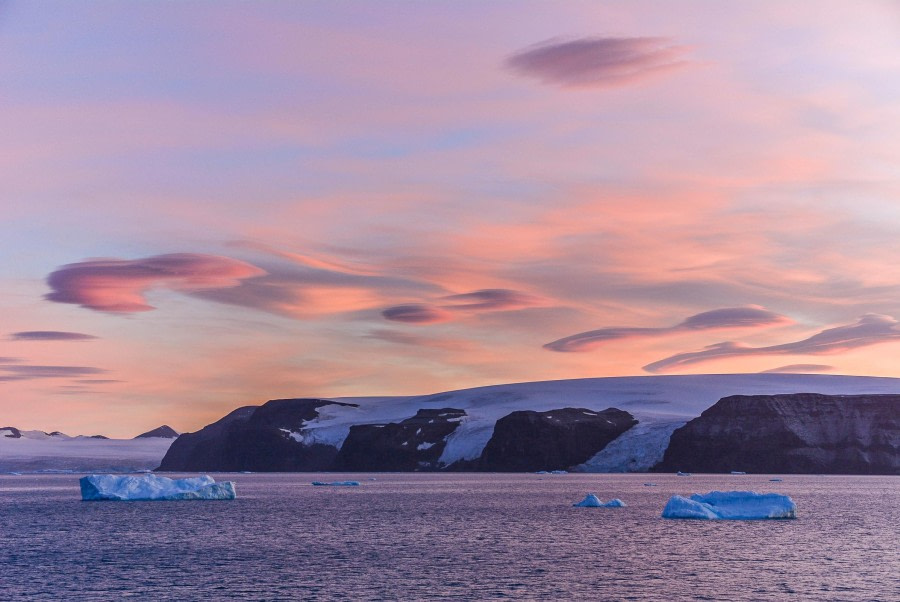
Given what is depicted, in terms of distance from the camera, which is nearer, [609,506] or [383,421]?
[609,506]

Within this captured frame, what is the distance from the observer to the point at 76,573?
124ft

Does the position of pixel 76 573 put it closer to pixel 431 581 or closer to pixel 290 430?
pixel 431 581

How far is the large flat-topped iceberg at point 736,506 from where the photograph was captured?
58.5 meters

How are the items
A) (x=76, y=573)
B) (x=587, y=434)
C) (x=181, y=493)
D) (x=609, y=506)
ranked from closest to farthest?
(x=76, y=573) < (x=609, y=506) < (x=181, y=493) < (x=587, y=434)

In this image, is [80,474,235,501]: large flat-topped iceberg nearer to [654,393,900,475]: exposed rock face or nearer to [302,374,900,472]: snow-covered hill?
[654,393,900,475]: exposed rock face

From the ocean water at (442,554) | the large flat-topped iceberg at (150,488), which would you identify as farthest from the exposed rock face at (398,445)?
the ocean water at (442,554)

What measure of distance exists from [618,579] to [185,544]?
2139cm

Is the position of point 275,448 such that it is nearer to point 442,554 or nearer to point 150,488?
point 150,488

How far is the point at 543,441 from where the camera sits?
166625mm

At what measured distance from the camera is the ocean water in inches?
1326

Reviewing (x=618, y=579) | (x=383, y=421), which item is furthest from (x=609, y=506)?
(x=383, y=421)

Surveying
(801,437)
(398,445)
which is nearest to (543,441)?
(398,445)

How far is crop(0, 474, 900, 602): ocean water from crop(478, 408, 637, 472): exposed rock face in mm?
89427

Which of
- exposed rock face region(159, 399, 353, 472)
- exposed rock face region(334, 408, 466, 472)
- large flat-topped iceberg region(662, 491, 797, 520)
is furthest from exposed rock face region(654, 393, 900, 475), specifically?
large flat-topped iceberg region(662, 491, 797, 520)
